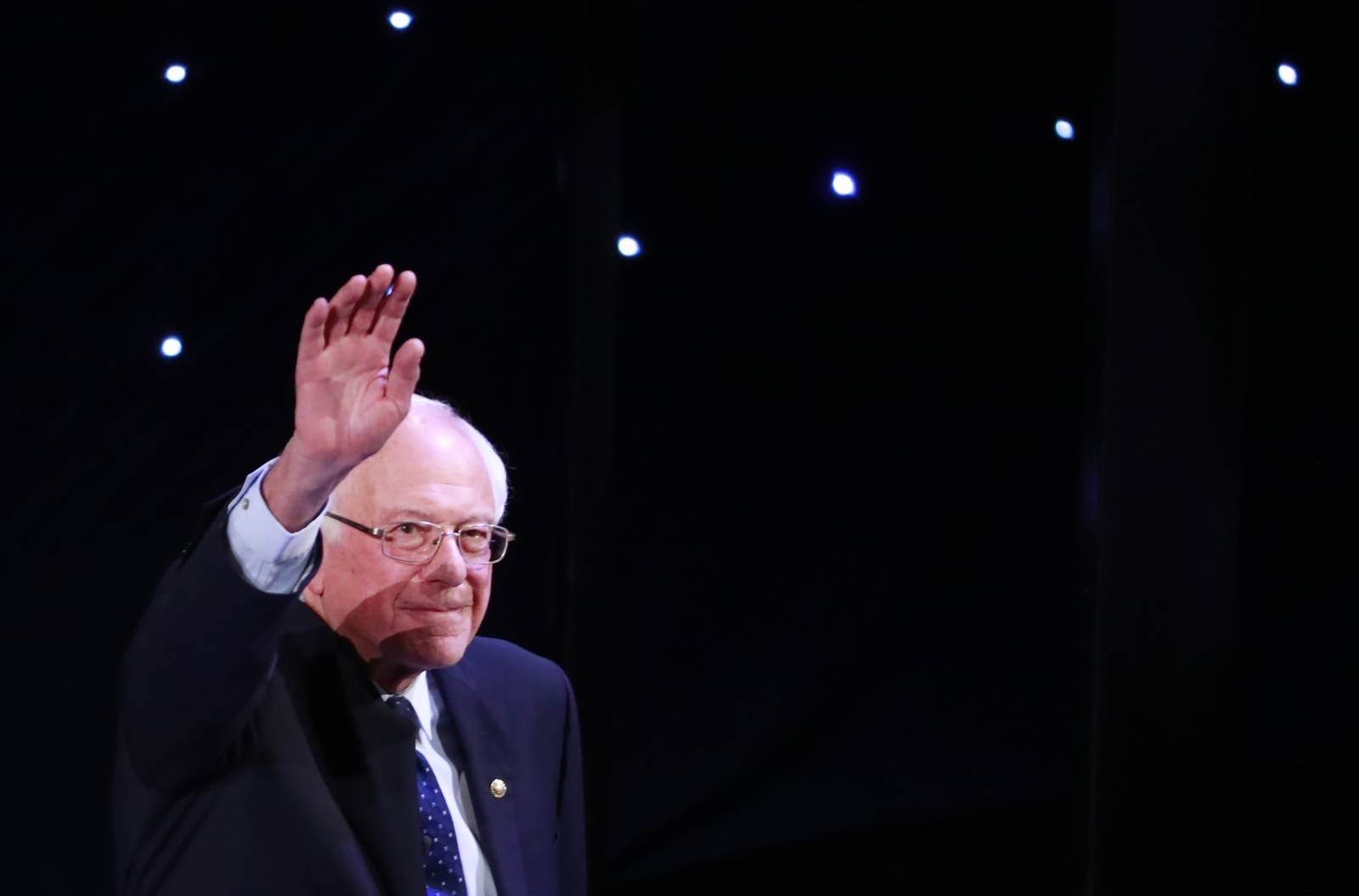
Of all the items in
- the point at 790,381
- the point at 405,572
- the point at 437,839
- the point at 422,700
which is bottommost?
the point at 437,839

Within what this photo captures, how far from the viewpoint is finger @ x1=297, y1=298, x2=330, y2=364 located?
1.05 metres

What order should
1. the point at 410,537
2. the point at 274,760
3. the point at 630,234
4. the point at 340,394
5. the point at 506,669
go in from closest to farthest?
the point at 340,394
the point at 274,760
the point at 410,537
the point at 506,669
the point at 630,234

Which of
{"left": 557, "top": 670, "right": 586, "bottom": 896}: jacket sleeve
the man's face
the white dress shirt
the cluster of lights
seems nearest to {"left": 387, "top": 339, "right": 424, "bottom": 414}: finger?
the white dress shirt

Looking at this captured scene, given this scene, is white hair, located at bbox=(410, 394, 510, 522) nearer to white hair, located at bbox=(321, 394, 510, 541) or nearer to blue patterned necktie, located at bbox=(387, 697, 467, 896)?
white hair, located at bbox=(321, 394, 510, 541)

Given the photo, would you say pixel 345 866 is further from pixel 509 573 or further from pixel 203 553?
pixel 509 573

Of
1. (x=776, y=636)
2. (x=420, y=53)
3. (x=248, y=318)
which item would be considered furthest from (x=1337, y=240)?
(x=248, y=318)

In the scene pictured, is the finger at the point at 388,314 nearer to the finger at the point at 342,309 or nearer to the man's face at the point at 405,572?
the finger at the point at 342,309

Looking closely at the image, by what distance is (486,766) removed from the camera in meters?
1.36

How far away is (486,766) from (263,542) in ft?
1.29

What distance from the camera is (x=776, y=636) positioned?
336cm

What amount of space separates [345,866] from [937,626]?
2457 mm

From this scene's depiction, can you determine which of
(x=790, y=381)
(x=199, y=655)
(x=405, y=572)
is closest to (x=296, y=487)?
(x=199, y=655)

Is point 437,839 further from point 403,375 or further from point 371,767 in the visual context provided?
point 403,375

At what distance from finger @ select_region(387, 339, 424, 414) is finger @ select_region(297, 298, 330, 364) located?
0.06m
